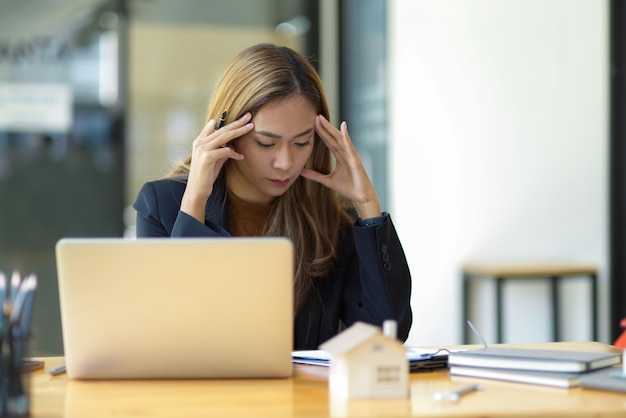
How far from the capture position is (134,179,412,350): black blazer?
2.33m

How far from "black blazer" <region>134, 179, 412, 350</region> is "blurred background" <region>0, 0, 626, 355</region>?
2.33 meters

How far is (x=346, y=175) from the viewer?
2.50 meters

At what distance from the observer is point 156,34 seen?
5.37 meters

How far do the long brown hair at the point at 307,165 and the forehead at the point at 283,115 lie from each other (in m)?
0.02

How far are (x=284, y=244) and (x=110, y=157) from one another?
3.79 m

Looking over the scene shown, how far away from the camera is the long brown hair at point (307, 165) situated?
242 centimetres

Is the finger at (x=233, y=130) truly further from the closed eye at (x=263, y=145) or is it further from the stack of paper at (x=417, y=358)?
the stack of paper at (x=417, y=358)

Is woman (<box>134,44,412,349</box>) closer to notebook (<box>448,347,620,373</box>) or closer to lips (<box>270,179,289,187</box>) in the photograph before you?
lips (<box>270,179,289,187</box>)

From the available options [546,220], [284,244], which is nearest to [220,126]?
[284,244]

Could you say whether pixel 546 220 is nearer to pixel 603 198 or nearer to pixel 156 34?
pixel 603 198

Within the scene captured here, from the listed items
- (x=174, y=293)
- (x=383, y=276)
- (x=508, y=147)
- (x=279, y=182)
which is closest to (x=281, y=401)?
(x=174, y=293)


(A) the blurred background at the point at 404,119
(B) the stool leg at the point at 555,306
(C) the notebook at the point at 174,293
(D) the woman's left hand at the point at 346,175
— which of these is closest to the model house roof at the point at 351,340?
(C) the notebook at the point at 174,293

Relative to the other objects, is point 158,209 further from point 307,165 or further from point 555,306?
point 555,306

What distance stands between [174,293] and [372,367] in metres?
0.37
